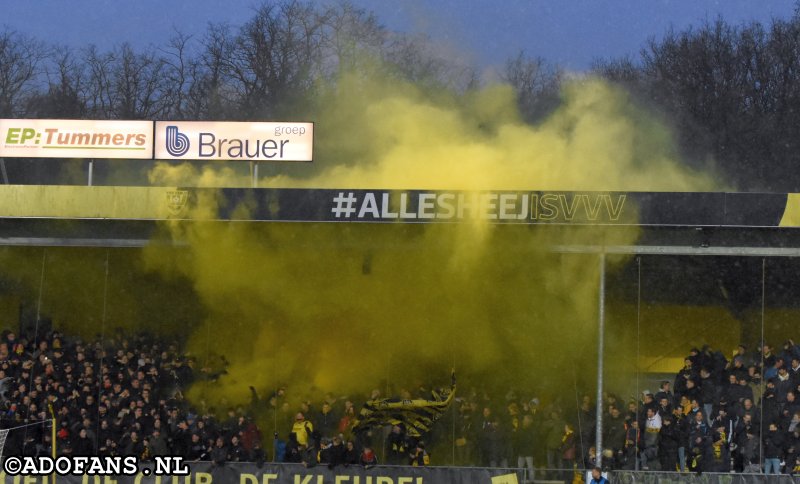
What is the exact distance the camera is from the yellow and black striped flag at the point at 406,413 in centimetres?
1752

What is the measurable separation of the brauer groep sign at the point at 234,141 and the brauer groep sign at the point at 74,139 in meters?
0.39

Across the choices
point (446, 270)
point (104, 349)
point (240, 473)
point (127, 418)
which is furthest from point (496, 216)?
point (104, 349)

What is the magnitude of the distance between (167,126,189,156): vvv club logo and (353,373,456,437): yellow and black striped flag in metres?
6.82

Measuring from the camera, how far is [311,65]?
150 ft

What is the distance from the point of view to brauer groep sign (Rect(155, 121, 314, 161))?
21.3m

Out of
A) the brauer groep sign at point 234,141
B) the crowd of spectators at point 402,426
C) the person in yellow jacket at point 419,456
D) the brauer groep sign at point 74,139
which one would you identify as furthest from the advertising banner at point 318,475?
the brauer groep sign at point 74,139

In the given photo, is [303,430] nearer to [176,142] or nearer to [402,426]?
[402,426]

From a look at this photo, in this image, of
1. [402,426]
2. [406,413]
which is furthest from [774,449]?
[406,413]

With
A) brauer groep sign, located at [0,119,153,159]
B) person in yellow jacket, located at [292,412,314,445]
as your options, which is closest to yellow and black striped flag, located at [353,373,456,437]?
person in yellow jacket, located at [292,412,314,445]

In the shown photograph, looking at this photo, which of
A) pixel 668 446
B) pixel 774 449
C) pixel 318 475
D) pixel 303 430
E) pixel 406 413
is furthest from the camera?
pixel 406 413

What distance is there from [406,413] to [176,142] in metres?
Answer: 7.56

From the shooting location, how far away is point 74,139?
21391 mm

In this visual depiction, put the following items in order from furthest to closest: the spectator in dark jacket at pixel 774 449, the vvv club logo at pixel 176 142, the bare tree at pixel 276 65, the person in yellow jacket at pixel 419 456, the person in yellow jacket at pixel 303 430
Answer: the bare tree at pixel 276 65
the vvv club logo at pixel 176 142
the person in yellow jacket at pixel 303 430
the person in yellow jacket at pixel 419 456
the spectator in dark jacket at pixel 774 449

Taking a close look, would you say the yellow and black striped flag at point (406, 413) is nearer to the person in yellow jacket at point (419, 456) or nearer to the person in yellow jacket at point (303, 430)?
the person in yellow jacket at point (419, 456)
